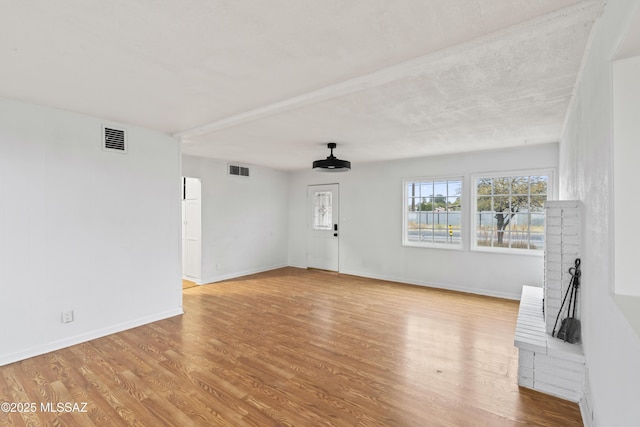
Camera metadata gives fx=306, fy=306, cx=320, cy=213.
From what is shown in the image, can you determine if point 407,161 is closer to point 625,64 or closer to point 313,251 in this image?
point 313,251

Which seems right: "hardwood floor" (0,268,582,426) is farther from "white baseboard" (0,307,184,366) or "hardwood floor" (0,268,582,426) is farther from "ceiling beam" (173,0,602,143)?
"ceiling beam" (173,0,602,143)

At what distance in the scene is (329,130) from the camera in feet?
12.6

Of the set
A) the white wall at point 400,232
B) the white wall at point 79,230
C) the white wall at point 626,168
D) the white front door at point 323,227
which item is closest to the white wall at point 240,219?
the white wall at point 400,232

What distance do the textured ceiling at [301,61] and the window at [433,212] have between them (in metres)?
1.95

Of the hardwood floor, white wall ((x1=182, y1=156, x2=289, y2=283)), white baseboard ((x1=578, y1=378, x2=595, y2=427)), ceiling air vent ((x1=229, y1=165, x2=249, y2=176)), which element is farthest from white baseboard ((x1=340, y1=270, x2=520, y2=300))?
ceiling air vent ((x1=229, y1=165, x2=249, y2=176))

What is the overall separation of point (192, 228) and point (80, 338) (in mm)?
2981

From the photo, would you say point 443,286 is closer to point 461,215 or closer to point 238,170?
point 461,215

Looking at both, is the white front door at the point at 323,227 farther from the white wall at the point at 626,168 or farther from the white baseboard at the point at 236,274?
the white wall at the point at 626,168

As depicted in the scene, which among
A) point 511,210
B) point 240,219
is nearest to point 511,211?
point 511,210

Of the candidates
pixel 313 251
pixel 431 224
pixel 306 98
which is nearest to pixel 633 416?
pixel 306 98

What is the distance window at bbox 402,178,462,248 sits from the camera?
550 cm

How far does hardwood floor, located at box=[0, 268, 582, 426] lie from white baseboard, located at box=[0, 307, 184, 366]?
0.31 feet

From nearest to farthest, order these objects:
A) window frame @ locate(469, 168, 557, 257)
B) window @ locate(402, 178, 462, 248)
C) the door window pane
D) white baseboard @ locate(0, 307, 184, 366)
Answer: white baseboard @ locate(0, 307, 184, 366) < window frame @ locate(469, 168, 557, 257) < window @ locate(402, 178, 462, 248) < the door window pane

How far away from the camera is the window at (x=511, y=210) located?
4.76 meters
